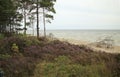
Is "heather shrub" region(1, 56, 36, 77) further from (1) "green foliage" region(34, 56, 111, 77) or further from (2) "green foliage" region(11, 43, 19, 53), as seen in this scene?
(2) "green foliage" region(11, 43, 19, 53)

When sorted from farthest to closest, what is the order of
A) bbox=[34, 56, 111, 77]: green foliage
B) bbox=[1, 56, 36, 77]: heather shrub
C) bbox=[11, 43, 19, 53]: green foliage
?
1. bbox=[11, 43, 19, 53]: green foliage
2. bbox=[1, 56, 36, 77]: heather shrub
3. bbox=[34, 56, 111, 77]: green foliage

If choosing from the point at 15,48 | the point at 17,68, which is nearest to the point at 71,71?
the point at 17,68

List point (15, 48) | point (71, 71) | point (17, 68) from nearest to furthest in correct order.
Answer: point (71, 71), point (17, 68), point (15, 48)

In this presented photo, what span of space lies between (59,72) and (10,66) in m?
2.42

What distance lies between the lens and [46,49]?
18.5 m

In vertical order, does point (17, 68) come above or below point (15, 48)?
below

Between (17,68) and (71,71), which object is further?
(17,68)

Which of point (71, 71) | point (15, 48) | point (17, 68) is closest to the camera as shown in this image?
point (71, 71)

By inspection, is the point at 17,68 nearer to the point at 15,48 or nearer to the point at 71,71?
the point at 71,71

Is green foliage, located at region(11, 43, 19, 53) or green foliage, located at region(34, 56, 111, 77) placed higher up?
green foliage, located at region(11, 43, 19, 53)

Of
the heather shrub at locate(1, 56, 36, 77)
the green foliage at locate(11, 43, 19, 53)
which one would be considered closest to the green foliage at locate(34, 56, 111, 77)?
the heather shrub at locate(1, 56, 36, 77)

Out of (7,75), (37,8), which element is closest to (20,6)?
(37,8)

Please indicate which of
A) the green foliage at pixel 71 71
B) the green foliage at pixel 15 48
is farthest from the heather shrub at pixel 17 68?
the green foliage at pixel 15 48

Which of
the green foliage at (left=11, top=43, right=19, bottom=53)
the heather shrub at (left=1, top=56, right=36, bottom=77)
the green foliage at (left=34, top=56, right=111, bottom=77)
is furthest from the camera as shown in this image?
the green foliage at (left=11, top=43, right=19, bottom=53)
